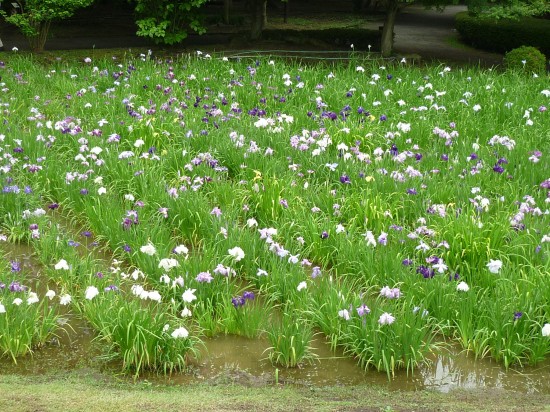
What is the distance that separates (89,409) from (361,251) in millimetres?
2234

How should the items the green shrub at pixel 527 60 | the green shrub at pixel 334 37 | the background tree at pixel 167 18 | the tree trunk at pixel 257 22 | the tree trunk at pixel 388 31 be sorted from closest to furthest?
the green shrub at pixel 527 60 → the background tree at pixel 167 18 → the tree trunk at pixel 388 31 → the tree trunk at pixel 257 22 → the green shrub at pixel 334 37

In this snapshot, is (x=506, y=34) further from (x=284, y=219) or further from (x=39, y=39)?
(x=284, y=219)

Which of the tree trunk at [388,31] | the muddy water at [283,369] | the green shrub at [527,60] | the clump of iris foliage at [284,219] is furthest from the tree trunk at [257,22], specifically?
the muddy water at [283,369]

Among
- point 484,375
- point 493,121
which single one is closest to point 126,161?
point 484,375

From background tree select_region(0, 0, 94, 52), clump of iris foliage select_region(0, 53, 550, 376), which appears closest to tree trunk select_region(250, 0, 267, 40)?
background tree select_region(0, 0, 94, 52)

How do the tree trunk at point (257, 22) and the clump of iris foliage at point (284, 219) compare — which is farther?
the tree trunk at point (257, 22)

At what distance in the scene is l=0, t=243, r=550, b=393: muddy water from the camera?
3943 millimetres

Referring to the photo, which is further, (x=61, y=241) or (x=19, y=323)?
(x=61, y=241)

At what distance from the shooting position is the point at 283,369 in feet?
13.3

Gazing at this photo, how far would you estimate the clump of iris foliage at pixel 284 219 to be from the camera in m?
4.14

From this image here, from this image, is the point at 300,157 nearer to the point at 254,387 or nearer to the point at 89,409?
the point at 254,387

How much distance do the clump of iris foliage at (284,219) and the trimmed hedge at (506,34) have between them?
1187cm

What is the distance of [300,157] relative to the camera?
22.4 feet

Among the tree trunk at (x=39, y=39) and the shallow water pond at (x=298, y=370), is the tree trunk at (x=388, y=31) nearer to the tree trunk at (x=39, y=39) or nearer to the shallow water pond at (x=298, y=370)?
the tree trunk at (x=39, y=39)
